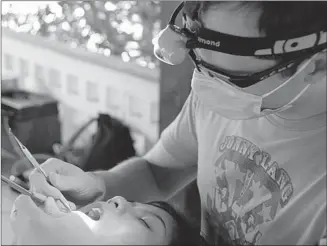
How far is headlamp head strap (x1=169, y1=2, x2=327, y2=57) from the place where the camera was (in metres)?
0.49

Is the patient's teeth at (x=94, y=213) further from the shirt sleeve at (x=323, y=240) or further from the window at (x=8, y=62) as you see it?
the window at (x=8, y=62)

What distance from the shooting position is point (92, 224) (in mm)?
562

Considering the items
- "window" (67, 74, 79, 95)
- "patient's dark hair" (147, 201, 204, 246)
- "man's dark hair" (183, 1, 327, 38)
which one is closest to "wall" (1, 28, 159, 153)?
"window" (67, 74, 79, 95)

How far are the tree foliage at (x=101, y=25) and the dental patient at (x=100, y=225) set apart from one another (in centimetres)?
23

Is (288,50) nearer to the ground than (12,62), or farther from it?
farther from it

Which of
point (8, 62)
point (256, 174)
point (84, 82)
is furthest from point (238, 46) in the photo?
point (8, 62)

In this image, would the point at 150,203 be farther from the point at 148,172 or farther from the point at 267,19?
the point at 267,19

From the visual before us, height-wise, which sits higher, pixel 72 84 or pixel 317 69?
pixel 317 69

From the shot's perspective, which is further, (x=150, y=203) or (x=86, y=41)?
(x=86, y=41)

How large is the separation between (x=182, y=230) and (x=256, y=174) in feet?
0.49

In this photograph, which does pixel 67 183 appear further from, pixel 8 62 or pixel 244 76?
pixel 8 62

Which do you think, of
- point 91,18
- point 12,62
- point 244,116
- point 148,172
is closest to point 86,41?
point 91,18

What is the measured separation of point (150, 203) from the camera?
2.25 feet

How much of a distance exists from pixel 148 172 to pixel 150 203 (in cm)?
6
